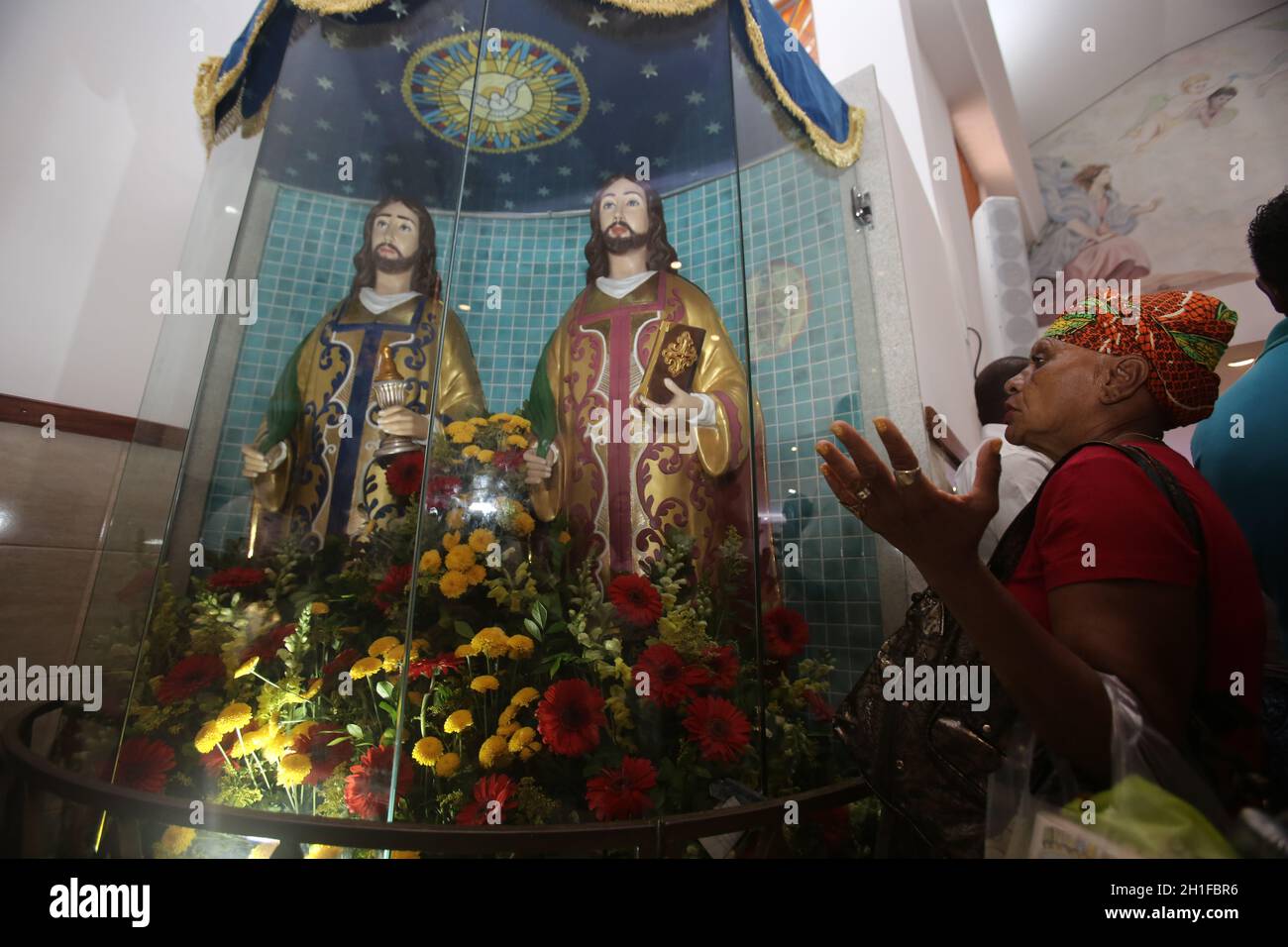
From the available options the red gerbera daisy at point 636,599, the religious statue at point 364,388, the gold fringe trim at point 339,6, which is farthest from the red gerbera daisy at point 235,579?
the gold fringe trim at point 339,6

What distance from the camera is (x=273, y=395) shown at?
1.44 metres

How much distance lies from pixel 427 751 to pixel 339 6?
1.98 m

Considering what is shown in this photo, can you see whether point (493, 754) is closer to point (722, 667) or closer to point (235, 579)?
point (722, 667)

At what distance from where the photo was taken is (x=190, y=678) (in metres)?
1.21

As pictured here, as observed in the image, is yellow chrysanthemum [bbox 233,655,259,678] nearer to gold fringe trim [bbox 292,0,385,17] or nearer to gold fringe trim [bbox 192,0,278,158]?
gold fringe trim [bbox 192,0,278,158]

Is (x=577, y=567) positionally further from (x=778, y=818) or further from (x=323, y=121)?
(x=323, y=121)

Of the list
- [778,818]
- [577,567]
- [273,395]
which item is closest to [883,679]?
[778,818]

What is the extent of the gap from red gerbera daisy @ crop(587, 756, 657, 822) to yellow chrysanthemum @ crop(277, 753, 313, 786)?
535mm

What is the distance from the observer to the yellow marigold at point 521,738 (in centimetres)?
111

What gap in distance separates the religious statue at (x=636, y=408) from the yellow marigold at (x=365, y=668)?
17.4 inches

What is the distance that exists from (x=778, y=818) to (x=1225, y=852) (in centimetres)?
55

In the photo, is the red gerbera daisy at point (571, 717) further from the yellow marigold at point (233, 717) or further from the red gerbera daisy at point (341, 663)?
the yellow marigold at point (233, 717)
